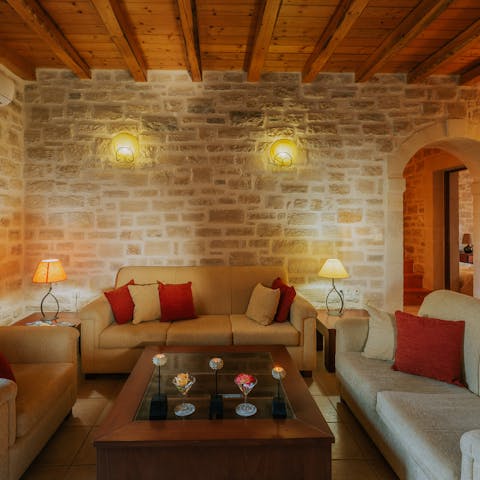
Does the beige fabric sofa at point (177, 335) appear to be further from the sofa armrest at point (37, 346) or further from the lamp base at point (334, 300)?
the lamp base at point (334, 300)

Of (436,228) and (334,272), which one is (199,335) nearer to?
(334,272)

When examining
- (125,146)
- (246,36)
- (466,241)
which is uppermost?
(246,36)

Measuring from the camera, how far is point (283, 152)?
4176mm

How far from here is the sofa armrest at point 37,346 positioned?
2590 millimetres

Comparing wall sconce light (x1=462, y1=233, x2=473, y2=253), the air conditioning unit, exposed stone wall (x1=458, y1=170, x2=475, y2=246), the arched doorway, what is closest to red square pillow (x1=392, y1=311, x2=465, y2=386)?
the air conditioning unit

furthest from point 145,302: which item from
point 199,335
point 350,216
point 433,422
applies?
point 433,422

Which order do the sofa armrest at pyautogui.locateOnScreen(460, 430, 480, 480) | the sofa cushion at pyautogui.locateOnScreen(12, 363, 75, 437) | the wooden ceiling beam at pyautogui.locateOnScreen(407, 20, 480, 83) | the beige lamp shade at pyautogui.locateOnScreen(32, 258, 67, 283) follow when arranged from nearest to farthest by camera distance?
the sofa armrest at pyautogui.locateOnScreen(460, 430, 480, 480)
the sofa cushion at pyautogui.locateOnScreen(12, 363, 75, 437)
the wooden ceiling beam at pyautogui.locateOnScreen(407, 20, 480, 83)
the beige lamp shade at pyautogui.locateOnScreen(32, 258, 67, 283)

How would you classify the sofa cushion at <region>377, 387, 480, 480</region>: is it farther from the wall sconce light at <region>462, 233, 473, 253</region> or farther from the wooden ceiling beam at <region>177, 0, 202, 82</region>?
the wall sconce light at <region>462, 233, 473, 253</region>

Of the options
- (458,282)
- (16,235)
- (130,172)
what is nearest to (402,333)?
(130,172)

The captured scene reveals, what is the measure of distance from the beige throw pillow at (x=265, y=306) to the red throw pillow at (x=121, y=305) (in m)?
1.15

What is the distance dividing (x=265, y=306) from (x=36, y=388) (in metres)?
1.96

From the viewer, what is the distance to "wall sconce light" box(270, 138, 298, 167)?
4.18 metres

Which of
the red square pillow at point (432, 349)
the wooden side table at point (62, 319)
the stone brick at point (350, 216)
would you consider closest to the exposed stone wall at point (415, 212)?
the stone brick at point (350, 216)

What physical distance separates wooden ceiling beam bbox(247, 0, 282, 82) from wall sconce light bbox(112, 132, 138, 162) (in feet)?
4.75
